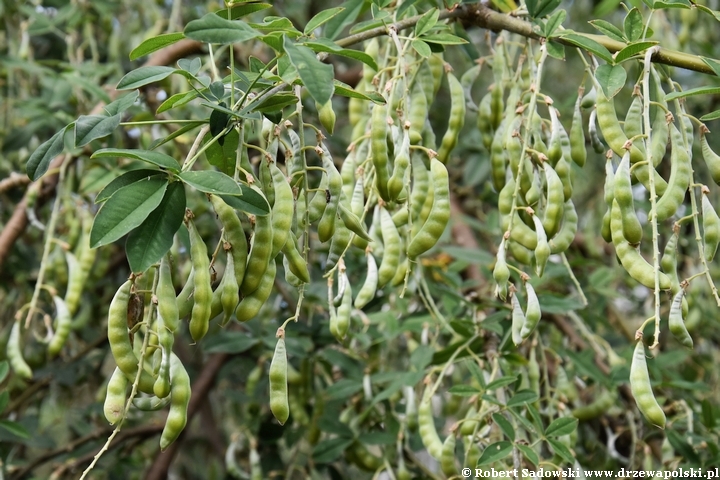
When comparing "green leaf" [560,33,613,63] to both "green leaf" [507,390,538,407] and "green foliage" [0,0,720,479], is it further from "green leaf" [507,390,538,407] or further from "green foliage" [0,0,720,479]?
"green leaf" [507,390,538,407]

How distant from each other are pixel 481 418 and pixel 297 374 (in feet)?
2.12

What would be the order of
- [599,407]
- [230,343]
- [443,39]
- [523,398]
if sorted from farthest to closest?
[230,343] < [599,407] < [523,398] < [443,39]

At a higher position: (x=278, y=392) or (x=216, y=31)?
(x=216, y=31)

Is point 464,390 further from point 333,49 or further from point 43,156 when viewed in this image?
point 43,156

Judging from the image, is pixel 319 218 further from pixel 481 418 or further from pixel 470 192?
pixel 470 192

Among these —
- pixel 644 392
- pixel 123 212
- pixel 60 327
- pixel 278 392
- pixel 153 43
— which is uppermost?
pixel 153 43

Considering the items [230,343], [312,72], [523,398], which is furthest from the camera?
[230,343]

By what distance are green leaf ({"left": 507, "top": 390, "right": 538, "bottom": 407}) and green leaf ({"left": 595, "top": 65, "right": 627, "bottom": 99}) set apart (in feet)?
1.69

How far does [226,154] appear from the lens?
0.99m

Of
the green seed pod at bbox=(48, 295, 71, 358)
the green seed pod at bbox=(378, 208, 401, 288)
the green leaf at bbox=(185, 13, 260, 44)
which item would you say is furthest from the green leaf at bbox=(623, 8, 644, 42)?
the green seed pod at bbox=(48, 295, 71, 358)

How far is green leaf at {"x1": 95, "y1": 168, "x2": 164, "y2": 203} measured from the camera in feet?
2.85

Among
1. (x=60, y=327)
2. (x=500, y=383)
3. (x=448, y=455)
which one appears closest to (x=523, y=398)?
(x=500, y=383)

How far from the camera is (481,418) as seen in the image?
126 cm

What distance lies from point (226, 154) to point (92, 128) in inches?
6.8
